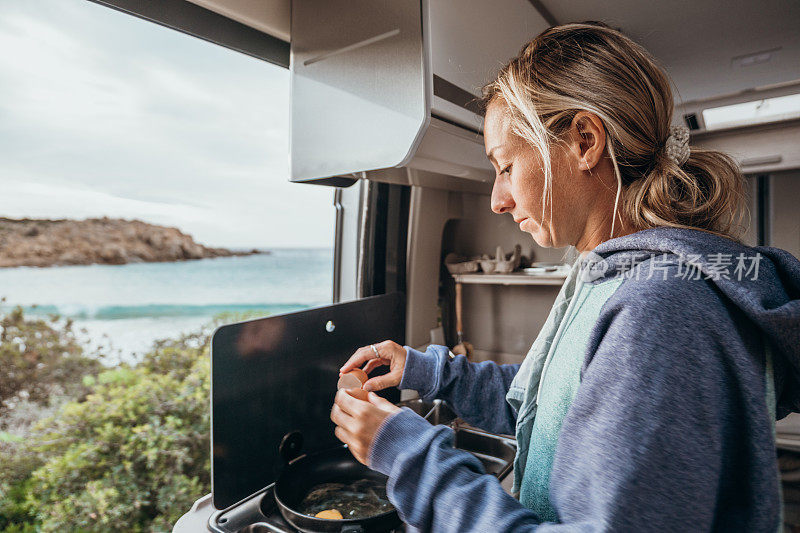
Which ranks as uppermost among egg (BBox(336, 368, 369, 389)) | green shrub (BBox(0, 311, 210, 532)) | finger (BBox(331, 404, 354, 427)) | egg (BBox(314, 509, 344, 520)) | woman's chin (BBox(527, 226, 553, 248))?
woman's chin (BBox(527, 226, 553, 248))

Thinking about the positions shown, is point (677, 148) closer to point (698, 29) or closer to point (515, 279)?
point (698, 29)

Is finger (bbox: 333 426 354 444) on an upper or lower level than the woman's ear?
lower

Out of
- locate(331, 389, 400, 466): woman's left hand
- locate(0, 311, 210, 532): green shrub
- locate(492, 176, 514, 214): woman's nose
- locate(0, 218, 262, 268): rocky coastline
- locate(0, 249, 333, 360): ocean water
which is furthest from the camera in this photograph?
locate(0, 218, 262, 268): rocky coastline

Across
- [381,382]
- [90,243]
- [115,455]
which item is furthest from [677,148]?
[90,243]

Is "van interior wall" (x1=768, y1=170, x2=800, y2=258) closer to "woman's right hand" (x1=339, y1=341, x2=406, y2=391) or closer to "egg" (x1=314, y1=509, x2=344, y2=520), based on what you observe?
"woman's right hand" (x1=339, y1=341, x2=406, y2=391)

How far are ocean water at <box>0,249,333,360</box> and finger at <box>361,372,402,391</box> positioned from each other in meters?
0.61

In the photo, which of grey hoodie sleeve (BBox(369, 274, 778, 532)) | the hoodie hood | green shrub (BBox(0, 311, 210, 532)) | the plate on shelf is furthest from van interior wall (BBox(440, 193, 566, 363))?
green shrub (BBox(0, 311, 210, 532))

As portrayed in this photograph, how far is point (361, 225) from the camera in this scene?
1.56 meters

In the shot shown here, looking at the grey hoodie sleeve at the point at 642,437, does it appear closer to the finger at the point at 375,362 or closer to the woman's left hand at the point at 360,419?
the woman's left hand at the point at 360,419

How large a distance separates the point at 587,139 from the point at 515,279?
1.11 meters

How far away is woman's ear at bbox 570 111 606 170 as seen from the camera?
62cm

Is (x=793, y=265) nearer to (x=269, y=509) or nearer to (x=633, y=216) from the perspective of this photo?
(x=633, y=216)

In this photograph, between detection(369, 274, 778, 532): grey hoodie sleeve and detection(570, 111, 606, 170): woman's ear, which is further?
detection(570, 111, 606, 170): woman's ear

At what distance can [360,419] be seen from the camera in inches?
24.6
